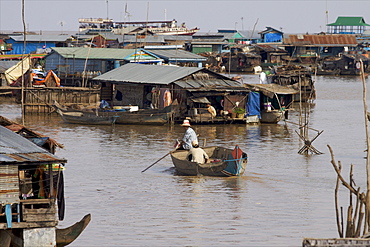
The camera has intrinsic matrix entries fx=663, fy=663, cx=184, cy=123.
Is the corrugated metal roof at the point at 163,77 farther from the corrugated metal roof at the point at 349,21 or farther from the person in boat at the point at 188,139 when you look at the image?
the corrugated metal roof at the point at 349,21

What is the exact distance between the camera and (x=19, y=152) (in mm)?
8750

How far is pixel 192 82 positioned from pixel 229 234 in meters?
15.3

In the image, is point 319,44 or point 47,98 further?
point 319,44

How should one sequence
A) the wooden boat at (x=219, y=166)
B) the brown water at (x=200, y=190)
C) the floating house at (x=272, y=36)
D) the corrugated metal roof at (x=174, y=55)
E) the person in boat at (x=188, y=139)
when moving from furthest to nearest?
the floating house at (x=272, y=36) → the corrugated metal roof at (x=174, y=55) → the person in boat at (x=188, y=139) → the wooden boat at (x=219, y=166) → the brown water at (x=200, y=190)

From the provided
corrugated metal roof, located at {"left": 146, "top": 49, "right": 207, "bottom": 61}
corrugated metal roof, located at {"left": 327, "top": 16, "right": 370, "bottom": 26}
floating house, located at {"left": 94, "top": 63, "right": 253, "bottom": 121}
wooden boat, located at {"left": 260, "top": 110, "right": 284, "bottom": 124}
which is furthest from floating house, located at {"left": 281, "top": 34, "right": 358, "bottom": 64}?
wooden boat, located at {"left": 260, "top": 110, "right": 284, "bottom": 124}

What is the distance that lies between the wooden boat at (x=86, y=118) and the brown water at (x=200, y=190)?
680mm

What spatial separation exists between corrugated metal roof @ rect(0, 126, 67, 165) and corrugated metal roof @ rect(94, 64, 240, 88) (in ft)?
53.2

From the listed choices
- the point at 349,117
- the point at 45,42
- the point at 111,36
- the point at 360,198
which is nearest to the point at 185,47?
the point at 111,36

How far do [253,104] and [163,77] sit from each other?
3757 millimetres

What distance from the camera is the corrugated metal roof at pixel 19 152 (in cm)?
846

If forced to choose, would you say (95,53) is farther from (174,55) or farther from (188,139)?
(188,139)

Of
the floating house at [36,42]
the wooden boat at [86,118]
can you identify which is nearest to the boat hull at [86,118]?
the wooden boat at [86,118]

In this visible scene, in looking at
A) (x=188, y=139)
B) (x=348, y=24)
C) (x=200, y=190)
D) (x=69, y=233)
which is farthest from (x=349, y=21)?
(x=69, y=233)

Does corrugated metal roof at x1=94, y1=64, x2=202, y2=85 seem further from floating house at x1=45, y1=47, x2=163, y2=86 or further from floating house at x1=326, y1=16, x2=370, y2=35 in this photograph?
floating house at x1=326, y1=16, x2=370, y2=35
